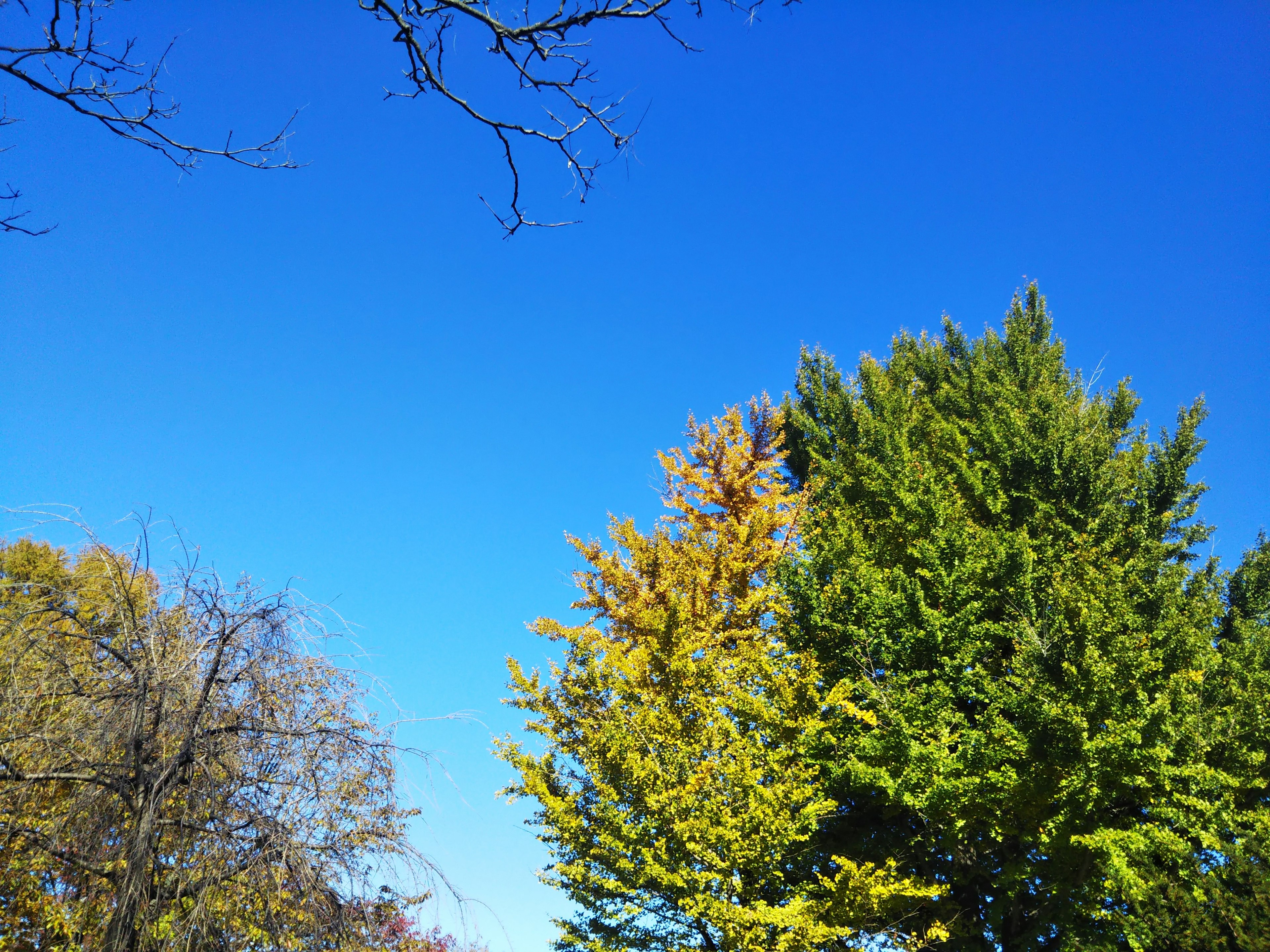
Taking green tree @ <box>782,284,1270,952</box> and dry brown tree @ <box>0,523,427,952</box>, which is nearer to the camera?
dry brown tree @ <box>0,523,427,952</box>

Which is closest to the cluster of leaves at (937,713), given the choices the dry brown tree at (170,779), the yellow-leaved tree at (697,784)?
the yellow-leaved tree at (697,784)

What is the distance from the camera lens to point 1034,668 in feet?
36.3

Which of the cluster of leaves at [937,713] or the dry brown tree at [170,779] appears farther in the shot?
the cluster of leaves at [937,713]

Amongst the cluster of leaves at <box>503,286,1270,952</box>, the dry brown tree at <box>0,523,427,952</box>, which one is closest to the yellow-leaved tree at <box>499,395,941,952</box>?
the cluster of leaves at <box>503,286,1270,952</box>

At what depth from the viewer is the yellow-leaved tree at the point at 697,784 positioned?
9836 millimetres

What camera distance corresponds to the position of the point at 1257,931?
8.02 meters

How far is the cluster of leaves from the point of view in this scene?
32.2ft

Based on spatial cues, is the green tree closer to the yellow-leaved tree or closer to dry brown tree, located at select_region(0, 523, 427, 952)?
the yellow-leaved tree

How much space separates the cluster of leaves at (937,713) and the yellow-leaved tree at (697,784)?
1.9 inches

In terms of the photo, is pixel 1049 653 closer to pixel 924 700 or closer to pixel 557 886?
pixel 924 700

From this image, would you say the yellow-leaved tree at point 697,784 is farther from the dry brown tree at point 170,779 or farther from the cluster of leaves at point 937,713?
the dry brown tree at point 170,779

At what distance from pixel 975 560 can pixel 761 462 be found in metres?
5.66

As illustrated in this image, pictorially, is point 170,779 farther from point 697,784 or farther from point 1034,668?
point 1034,668

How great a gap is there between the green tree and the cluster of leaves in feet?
0.18
